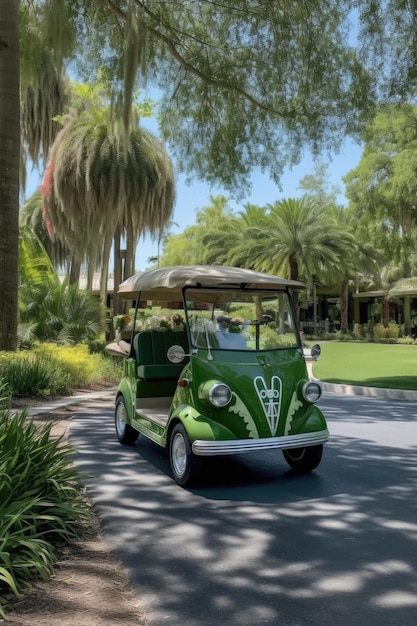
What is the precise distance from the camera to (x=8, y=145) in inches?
399

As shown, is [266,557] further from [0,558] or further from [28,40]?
[28,40]

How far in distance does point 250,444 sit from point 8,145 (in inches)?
286

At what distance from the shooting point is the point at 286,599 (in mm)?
3391

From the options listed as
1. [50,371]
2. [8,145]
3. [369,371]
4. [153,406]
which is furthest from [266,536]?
[369,371]

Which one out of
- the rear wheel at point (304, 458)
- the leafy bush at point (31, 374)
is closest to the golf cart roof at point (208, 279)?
the rear wheel at point (304, 458)

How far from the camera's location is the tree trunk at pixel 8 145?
10.0 meters

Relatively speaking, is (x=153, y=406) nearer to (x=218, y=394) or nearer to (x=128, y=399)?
(x=128, y=399)

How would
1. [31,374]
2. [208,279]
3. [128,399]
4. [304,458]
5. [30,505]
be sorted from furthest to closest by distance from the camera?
[31,374], [128,399], [304,458], [208,279], [30,505]

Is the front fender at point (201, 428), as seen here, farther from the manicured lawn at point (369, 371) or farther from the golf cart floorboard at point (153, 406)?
the manicured lawn at point (369, 371)

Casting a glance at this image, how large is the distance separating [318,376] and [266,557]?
13.2 metres

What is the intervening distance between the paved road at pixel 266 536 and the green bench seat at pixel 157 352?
3.29 ft

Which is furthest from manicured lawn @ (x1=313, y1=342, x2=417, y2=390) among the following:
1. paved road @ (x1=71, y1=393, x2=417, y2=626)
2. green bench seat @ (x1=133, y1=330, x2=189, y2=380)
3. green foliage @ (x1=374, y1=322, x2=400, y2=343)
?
green foliage @ (x1=374, y1=322, x2=400, y2=343)

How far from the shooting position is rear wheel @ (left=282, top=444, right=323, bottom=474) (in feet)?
20.3

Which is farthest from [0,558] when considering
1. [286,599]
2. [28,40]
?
[28,40]
